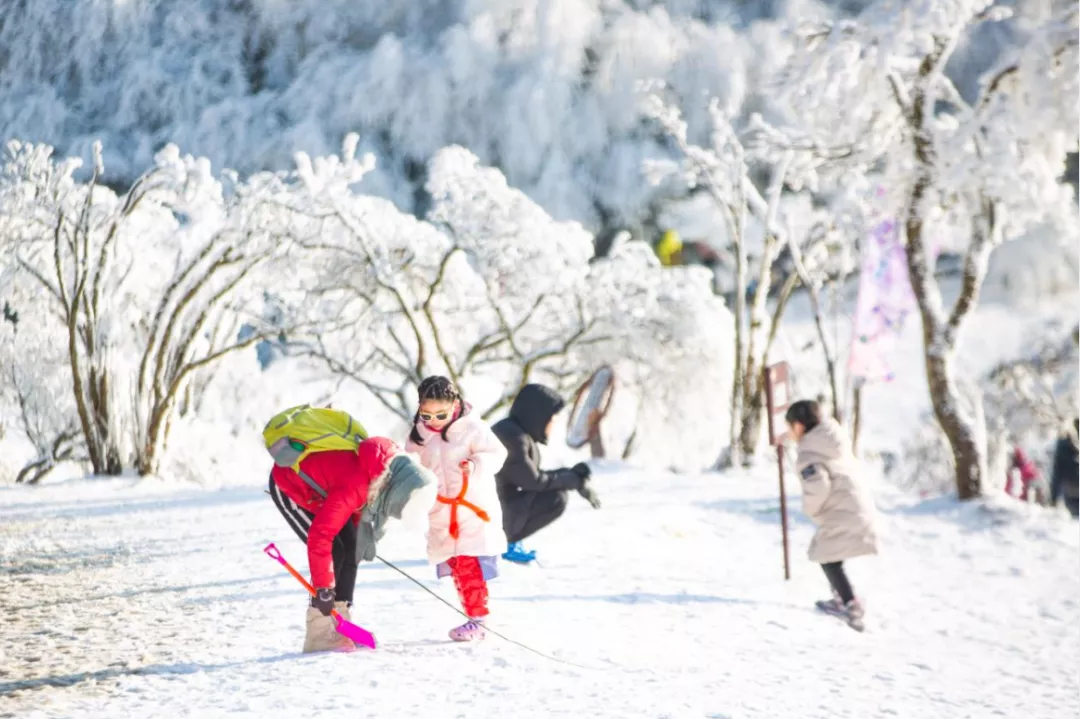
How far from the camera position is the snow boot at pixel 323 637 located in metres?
3.96

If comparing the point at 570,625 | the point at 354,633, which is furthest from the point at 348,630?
the point at 570,625

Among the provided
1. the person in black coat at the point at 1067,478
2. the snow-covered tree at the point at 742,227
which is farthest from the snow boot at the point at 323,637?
the snow-covered tree at the point at 742,227

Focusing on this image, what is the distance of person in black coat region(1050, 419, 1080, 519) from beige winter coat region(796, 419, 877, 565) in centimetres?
749

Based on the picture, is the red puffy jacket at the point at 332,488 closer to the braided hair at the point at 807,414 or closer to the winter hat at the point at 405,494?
the winter hat at the point at 405,494

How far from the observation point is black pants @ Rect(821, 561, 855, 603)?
19.4 feet

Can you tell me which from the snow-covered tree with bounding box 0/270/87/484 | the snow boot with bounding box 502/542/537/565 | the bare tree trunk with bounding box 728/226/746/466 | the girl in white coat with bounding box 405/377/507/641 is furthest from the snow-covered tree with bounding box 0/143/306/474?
the girl in white coat with bounding box 405/377/507/641

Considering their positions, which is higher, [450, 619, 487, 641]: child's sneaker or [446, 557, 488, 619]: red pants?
[446, 557, 488, 619]: red pants

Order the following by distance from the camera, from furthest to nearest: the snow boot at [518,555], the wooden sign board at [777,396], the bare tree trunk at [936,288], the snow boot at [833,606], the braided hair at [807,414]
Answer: the bare tree trunk at [936,288], the wooden sign board at [777,396], the snow boot at [518,555], the snow boot at [833,606], the braided hair at [807,414]

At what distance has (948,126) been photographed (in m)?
11.6

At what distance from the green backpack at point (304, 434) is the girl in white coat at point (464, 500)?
55 centimetres

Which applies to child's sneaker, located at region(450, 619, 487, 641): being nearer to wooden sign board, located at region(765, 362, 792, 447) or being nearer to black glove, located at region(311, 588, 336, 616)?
black glove, located at region(311, 588, 336, 616)

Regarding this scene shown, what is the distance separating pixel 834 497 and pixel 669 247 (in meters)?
26.0

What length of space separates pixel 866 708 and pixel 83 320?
42.5ft

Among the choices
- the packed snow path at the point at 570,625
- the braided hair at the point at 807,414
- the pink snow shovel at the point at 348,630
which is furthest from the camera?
the braided hair at the point at 807,414
